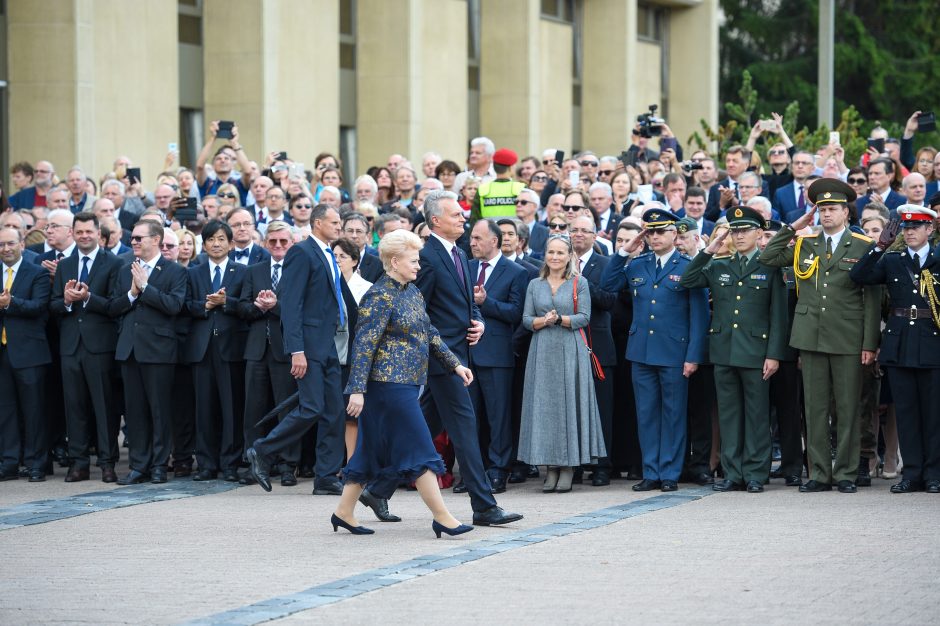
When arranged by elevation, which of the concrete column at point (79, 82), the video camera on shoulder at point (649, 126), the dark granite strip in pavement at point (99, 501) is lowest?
the dark granite strip in pavement at point (99, 501)

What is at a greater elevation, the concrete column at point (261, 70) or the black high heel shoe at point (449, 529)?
the concrete column at point (261, 70)

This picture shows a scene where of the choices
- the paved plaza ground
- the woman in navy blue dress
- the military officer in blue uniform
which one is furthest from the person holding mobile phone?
the woman in navy blue dress

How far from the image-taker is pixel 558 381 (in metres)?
12.9

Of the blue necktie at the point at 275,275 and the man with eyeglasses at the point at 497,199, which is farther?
the man with eyeglasses at the point at 497,199

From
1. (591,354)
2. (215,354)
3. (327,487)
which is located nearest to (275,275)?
(215,354)

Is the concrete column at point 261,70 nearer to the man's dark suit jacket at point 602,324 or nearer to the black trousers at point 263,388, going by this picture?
the black trousers at point 263,388

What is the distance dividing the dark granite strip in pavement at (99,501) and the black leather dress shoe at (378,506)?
7.29ft

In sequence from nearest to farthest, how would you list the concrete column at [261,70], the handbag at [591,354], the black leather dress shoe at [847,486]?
the black leather dress shoe at [847,486] < the handbag at [591,354] < the concrete column at [261,70]

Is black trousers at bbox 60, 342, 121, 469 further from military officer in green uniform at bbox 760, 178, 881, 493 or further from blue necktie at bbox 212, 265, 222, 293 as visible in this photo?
military officer in green uniform at bbox 760, 178, 881, 493

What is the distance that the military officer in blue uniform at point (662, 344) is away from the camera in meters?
12.9

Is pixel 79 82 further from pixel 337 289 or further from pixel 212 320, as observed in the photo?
pixel 337 289

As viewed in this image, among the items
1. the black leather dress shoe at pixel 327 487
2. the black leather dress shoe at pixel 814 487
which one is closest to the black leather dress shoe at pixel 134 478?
the black leather dress shoe at pixel 327 487

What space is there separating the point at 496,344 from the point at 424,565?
165 inches

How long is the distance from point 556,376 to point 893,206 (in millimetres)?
4345
